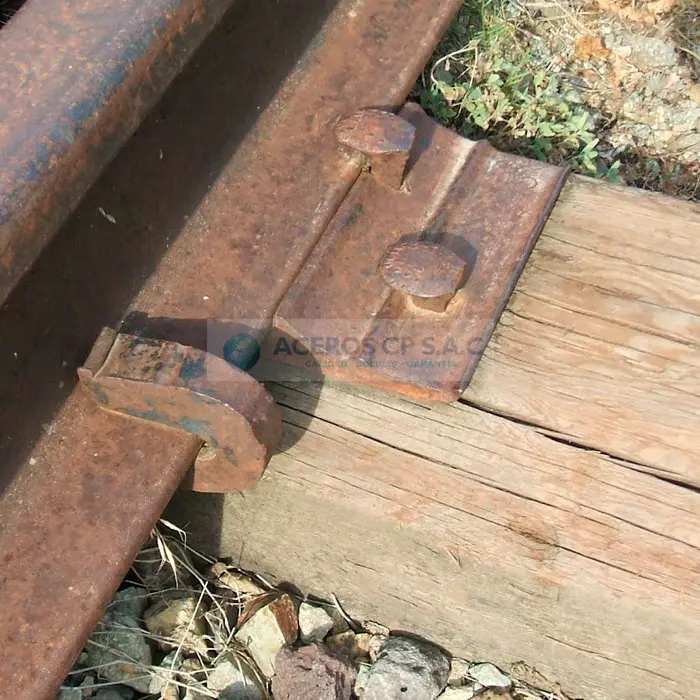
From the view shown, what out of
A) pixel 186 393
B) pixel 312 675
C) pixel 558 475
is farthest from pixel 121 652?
pixel 558 475

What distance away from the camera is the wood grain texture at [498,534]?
1.60m

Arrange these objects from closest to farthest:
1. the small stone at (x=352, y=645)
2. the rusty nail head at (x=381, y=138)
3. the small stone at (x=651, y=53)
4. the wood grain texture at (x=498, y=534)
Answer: the wood grain texture at (x=498, y=534)
the rusty nail head at (x=381, y=138)
the small stone at (x=352, y=645)
the small stone at (x=651, y=53)

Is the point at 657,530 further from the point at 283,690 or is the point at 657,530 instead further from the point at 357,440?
the point at 283,690

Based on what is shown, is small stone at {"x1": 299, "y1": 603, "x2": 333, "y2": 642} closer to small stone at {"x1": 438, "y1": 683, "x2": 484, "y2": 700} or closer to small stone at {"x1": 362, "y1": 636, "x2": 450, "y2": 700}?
small stone at {"x1": 362, "y1": 636, "x2": 450, "y2": 700}

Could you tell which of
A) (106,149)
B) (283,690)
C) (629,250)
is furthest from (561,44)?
(283,690)

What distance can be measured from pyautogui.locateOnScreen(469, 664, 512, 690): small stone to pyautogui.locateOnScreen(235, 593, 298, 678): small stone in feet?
1.60

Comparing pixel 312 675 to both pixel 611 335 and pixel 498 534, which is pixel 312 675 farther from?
pixel 611 335

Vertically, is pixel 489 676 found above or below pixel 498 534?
below

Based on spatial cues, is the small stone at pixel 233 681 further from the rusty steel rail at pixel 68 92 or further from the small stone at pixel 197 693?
the rusty steel rail at pixel 68 92

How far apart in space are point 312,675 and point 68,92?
1519mm

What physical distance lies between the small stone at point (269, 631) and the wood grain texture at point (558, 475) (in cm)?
28

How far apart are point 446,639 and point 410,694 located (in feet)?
0.58

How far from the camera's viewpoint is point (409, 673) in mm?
2025

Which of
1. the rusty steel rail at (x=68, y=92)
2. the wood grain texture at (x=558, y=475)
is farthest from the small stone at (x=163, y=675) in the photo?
the rusty steel rail at (x=68, y=92)
